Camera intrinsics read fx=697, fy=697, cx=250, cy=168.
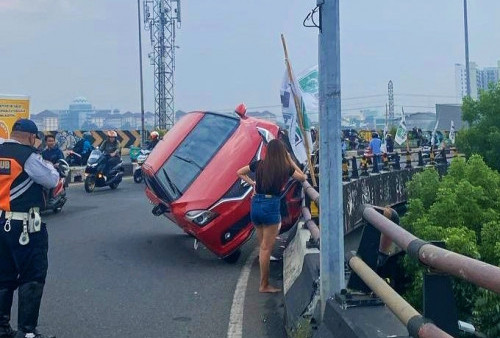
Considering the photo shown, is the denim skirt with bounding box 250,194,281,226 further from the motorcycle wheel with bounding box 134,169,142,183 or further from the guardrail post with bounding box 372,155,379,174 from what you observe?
the motorcycle wheel with bounding box 134,169,142,183

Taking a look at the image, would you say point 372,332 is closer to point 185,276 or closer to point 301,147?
point 301,147

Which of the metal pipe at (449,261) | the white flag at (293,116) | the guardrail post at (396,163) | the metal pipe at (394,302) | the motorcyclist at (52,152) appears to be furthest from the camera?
the guardrail post at (396,163)

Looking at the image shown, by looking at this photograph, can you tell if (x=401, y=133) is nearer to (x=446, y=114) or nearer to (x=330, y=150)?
(x=446, y=114)

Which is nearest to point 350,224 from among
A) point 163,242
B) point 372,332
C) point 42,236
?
point 163,242

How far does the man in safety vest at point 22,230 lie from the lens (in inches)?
243

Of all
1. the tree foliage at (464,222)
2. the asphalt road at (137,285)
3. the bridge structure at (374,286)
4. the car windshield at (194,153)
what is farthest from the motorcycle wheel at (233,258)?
the tree foliage at (464,222)

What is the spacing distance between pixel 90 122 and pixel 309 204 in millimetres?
61632

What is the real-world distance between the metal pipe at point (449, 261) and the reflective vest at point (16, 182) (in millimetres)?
3478

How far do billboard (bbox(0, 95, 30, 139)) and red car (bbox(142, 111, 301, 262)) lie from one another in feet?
24.7

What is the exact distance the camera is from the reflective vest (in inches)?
247

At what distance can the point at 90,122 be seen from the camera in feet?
223

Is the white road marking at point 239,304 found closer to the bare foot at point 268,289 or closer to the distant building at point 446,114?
the bare foot at point 268,289

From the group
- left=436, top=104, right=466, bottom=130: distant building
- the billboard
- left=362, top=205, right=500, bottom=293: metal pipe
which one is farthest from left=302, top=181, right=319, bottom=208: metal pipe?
left=436, top=104, right=466, bottom=130: distant building

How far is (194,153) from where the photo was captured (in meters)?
10.3
